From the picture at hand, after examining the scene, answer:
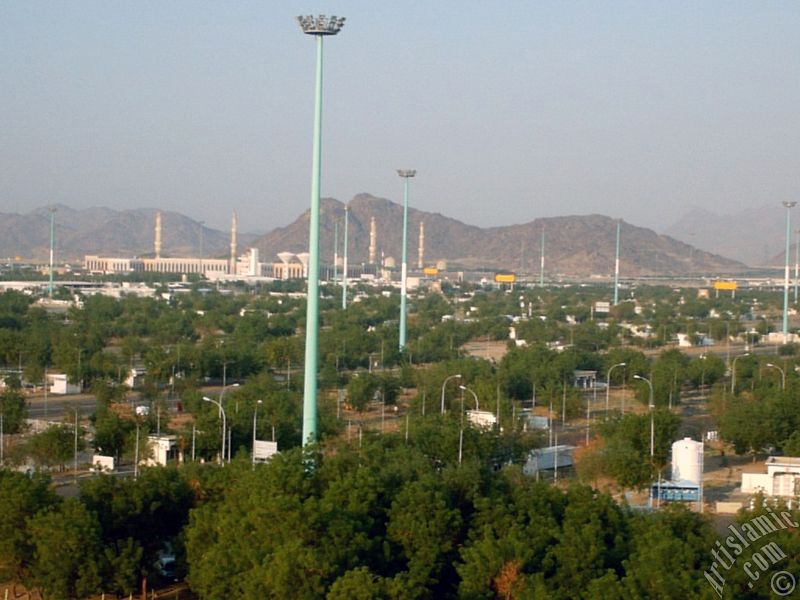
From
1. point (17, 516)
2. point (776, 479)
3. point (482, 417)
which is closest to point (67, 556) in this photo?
point (17, 516)

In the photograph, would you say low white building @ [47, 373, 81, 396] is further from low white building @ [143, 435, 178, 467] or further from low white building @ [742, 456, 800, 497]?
low white building @ [742, 456, 800, 497]

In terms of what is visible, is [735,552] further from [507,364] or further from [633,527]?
[507,364]

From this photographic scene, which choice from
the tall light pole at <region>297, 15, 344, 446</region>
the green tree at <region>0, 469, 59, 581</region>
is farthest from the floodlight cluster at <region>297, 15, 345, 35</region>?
the green tree at <region>0, 469, 59, 581</region>

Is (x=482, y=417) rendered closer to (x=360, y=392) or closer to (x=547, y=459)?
(x=547, y=459)

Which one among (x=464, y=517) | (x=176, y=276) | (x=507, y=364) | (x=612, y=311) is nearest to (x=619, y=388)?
(x=507, y=364)

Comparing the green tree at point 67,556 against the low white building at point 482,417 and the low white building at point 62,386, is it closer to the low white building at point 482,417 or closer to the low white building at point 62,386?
the low white building at point 482,417

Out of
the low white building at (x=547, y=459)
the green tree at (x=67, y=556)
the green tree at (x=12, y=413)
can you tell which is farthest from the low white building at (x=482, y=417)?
the green tree at (x=67, y=556)
